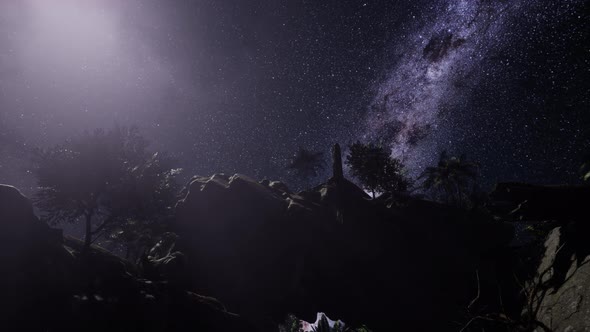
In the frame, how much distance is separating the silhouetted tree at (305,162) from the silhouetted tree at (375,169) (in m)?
14.5

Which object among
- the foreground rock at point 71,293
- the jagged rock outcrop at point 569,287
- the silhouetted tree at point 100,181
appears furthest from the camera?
the silhouetted tree at point 100,181

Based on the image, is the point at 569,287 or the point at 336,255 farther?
the point at 336,255

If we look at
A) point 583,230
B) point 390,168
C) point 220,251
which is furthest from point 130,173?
point 390,168

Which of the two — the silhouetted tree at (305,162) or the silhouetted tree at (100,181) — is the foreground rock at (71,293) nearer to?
the silhouetted tree at (100,181)

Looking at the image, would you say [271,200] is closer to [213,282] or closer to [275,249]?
[275,249]

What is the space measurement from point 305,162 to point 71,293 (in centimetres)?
4461

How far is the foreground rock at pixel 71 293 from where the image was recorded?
1485 cm

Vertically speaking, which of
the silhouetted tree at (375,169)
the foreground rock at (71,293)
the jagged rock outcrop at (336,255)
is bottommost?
the foreground rock at (71,293)

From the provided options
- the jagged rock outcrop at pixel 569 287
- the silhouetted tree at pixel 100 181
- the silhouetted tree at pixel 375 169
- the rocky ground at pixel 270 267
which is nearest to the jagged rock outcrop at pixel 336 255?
the rocky ground at pixel 270 267

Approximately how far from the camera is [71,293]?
16.3 metres

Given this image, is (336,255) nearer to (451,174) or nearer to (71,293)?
(71,293)

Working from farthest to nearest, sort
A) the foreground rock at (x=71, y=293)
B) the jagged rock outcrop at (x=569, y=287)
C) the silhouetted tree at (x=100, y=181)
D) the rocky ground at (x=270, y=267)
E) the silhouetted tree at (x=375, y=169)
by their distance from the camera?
the silhouetted tree at (x=375, y=169)
the silhouetted tree at (x=100, y=181)
the rocky ground at (x=270, y=267)
the foreground rock at (x=71, y=293)
the jagged rock outcrop at (x=569, y=287)

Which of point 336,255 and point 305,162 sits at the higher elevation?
point 305,162

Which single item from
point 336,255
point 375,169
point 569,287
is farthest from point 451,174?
point 569,287
